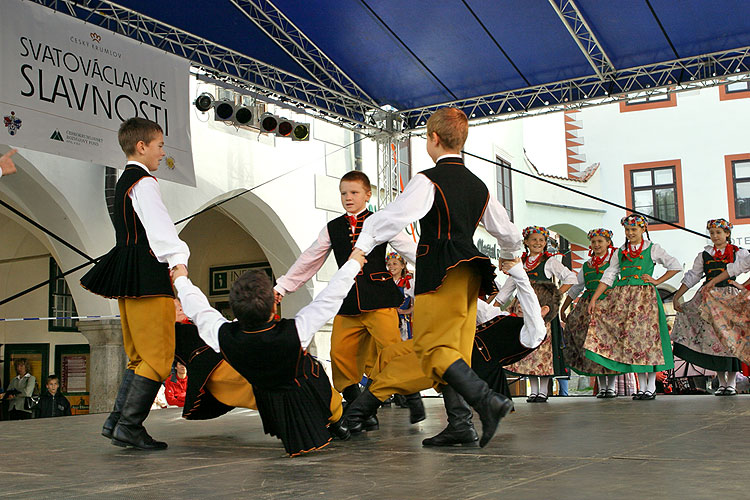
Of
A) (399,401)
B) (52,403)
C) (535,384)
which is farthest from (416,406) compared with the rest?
(52,403)

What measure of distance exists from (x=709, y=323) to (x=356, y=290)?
13.3 ft

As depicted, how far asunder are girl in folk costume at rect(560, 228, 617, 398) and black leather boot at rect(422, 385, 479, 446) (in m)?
Answer: 3.82

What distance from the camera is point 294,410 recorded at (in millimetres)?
3357

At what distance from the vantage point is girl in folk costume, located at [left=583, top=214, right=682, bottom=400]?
22.3 feet

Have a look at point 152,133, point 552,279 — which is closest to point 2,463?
point 152,133

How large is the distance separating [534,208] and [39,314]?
41.5ft

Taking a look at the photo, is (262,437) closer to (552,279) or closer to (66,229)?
(552,279)

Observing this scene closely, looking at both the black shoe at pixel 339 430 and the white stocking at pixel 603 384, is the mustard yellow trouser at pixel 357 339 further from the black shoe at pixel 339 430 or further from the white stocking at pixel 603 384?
the white stocking at pixel 603 384

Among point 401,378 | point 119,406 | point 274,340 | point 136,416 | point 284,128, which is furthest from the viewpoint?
point 284,128

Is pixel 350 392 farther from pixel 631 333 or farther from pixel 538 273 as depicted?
pixel 631 333

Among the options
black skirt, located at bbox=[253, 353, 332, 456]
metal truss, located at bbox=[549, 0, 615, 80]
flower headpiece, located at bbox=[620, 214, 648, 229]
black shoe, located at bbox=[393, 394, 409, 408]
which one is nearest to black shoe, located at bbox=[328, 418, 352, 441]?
black skirt, located at bbox=[253, 353, 332, 456]

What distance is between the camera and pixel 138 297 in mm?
3650

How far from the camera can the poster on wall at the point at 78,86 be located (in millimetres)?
6434

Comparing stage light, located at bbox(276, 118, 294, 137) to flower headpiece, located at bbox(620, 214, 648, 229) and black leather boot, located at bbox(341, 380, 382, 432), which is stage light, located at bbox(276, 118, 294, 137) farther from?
black leather boot, located at bbox(341, 380, 382, 432)
